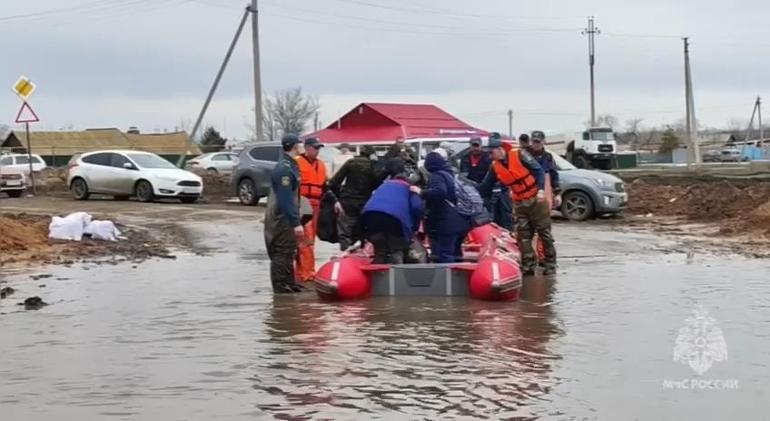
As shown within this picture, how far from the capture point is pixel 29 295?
11672mm

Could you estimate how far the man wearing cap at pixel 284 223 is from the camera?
11141 millimetres

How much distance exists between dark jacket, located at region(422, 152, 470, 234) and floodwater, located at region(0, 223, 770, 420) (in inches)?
39.6

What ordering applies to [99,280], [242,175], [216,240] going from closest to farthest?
[99,280]
[216,240]
[242,175]

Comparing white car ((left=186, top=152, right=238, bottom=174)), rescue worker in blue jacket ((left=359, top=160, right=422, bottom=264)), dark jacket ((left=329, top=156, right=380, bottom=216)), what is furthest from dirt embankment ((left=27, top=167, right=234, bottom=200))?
rescue worker in blue jacket ((left=359, top=160, right=422, bottom=264))

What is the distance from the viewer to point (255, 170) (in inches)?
1044

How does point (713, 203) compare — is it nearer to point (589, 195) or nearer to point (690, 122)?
point (589, 195)

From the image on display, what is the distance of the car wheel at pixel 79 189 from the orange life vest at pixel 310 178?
16.5 m

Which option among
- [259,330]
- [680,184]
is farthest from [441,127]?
[259,330]

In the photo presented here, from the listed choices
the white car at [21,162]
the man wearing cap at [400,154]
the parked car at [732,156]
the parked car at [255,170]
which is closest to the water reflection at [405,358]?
the man wearing cap at [400,154]

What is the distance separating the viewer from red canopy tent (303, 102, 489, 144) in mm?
46719

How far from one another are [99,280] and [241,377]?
242 inches

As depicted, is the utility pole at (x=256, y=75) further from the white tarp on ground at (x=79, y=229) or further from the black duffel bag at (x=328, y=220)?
the black duffel bag at (x=328, y=220)

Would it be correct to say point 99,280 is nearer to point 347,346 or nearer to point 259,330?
point 259,330

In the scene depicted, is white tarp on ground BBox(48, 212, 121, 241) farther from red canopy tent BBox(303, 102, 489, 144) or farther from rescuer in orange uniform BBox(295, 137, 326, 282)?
red canopy tent BBox(303, 102, 489, 144)
